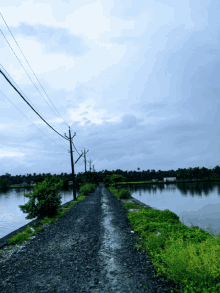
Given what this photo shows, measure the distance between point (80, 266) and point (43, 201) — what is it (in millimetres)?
7962

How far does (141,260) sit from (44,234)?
5401 mm

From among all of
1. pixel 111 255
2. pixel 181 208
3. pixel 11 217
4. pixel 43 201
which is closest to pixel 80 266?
pixel 111 255

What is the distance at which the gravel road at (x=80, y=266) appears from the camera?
4.41 metres

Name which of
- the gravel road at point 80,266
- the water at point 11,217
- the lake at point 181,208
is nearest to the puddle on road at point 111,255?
the gravel road at point 80,266

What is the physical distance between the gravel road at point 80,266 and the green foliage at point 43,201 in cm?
411

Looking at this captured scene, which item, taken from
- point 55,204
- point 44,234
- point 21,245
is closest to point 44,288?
point 21,245

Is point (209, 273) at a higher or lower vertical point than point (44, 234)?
higher

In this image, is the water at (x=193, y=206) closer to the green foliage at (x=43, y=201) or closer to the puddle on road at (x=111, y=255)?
the puddle on road at (x=111, y=255)

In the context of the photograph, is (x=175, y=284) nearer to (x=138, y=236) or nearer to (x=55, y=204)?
(x=138, y=236)

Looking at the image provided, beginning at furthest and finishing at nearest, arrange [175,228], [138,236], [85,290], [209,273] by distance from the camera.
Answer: [138,236] < [175,228] < [85,290] < [209,273]

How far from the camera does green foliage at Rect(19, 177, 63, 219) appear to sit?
12664 millimetres

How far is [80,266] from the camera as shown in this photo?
217 inches

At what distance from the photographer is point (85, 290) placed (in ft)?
14.0

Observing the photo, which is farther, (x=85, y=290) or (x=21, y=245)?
(x=21, y=245)
